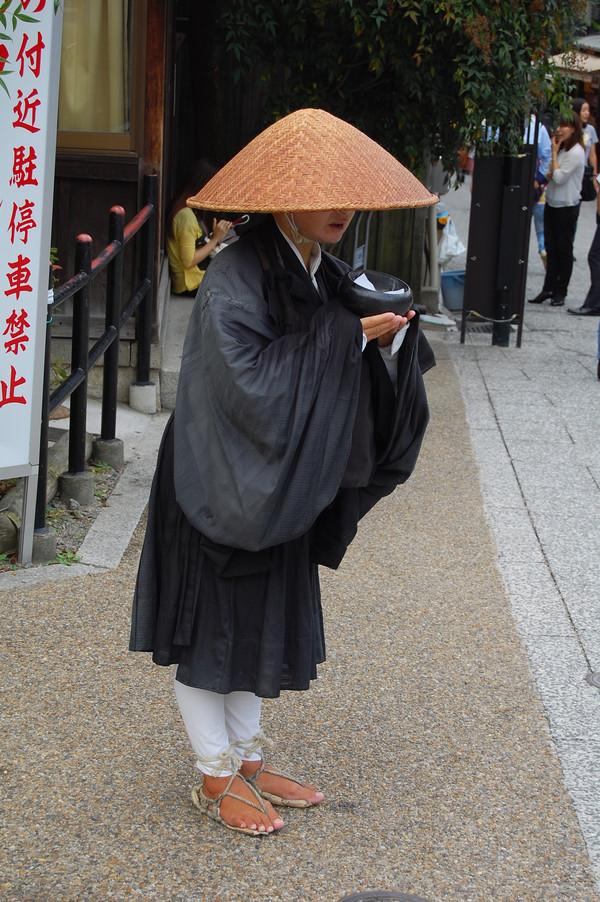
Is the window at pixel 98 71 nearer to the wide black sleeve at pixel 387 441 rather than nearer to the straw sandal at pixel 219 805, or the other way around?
the wide black sleeve at pixel 387 441

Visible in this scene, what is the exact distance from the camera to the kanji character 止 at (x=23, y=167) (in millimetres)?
3975

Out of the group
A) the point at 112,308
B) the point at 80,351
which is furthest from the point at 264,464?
the point at 112,308

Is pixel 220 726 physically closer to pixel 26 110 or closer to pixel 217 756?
pixel 217 756

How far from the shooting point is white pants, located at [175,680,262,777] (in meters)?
2.80

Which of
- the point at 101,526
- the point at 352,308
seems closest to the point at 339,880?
the point at 352,308

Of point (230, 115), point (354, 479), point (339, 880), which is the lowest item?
point (339, 880)

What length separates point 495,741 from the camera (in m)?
3.38

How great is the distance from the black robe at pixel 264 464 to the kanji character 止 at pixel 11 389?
150 centimetres

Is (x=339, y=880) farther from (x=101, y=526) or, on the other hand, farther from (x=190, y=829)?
(x=101, y=526)

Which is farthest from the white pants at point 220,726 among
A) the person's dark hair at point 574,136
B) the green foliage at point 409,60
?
the person's dark hair at point 574,136

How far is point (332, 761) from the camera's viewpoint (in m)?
3.24

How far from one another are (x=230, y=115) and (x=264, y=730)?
7.63m

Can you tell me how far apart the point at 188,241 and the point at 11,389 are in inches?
179

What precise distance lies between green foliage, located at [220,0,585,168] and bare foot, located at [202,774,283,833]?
17.5 feet
